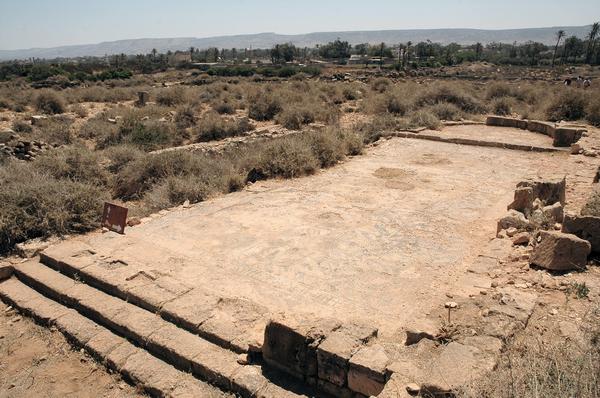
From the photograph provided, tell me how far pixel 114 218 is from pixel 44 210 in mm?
1506

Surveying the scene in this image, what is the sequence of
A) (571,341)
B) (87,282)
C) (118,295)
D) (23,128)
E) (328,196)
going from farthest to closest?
(23,128)
(328,196)
(87,282)
(118,295)
(571,341)

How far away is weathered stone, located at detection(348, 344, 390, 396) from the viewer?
3572 millimetres

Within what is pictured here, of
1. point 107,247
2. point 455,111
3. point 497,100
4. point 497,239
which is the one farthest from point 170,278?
point 497,100

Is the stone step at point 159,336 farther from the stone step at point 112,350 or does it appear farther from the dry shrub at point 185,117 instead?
the dry shrub at point 185,117

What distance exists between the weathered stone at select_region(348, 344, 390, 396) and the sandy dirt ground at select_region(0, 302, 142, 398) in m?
2.06

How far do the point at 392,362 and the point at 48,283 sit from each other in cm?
458

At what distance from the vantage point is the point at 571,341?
3648mm

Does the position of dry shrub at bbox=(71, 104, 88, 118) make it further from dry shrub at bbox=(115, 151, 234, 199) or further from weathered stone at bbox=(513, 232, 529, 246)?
weathered stone at bbox=(513, 232, 529, 246)

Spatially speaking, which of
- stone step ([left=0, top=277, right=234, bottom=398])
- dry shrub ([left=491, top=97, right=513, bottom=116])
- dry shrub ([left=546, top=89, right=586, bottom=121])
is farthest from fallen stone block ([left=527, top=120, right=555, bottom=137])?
stone step ([left=0, top=277, right=234, bottom=398])

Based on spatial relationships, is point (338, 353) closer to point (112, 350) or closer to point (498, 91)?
point (112, 350)

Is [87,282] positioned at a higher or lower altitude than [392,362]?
lower

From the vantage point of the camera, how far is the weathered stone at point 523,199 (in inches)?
279

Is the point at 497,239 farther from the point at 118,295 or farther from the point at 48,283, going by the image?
the point at 48,283

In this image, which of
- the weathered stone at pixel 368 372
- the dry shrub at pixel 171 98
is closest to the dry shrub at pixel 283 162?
the weathered stone at pixel 368 372
